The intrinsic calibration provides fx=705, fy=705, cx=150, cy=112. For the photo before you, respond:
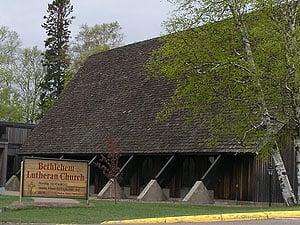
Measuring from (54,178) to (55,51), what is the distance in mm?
56198

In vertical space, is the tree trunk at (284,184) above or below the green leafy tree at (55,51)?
below

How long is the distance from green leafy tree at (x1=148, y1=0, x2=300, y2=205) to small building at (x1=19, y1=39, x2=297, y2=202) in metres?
2.96

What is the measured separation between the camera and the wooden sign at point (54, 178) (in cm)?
2623

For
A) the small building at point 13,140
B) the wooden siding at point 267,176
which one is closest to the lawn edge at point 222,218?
the wooden siding at point 267,176

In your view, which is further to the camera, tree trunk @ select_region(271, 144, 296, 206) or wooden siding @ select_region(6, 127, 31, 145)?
wooden siding @ select_region(6, 127, 31, 145)

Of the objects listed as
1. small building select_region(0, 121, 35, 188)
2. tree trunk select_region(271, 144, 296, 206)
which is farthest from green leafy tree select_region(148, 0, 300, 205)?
small building select_region(0, 121, 35, 188)

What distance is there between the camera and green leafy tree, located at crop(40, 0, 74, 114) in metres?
78.6

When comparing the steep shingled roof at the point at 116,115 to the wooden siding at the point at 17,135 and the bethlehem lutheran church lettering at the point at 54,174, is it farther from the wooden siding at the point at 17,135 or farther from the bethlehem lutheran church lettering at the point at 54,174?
the bethlehem lutheran church lettering at the point at 54,174

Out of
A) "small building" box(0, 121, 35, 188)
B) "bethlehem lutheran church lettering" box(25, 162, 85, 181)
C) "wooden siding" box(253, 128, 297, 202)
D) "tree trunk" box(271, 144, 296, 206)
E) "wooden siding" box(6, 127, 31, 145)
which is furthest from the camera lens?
"wooden siding" box(6, 127, 31, 145)

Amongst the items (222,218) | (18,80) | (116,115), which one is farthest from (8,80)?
(222,218)

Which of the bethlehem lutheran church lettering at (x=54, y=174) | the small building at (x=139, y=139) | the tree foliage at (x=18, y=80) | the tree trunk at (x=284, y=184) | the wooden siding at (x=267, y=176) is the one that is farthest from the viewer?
the tree foliage at (x=18, y=80)

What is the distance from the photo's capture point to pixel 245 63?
90.1 ft

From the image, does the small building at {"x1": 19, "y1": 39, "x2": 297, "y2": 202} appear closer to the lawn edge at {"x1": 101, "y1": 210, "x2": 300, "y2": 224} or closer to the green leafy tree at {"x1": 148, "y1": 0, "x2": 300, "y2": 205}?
the green leafy tree at {"x1": 148, "y1": 0, "x2": 300, "y2": 205}

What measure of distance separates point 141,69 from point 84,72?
934cm
